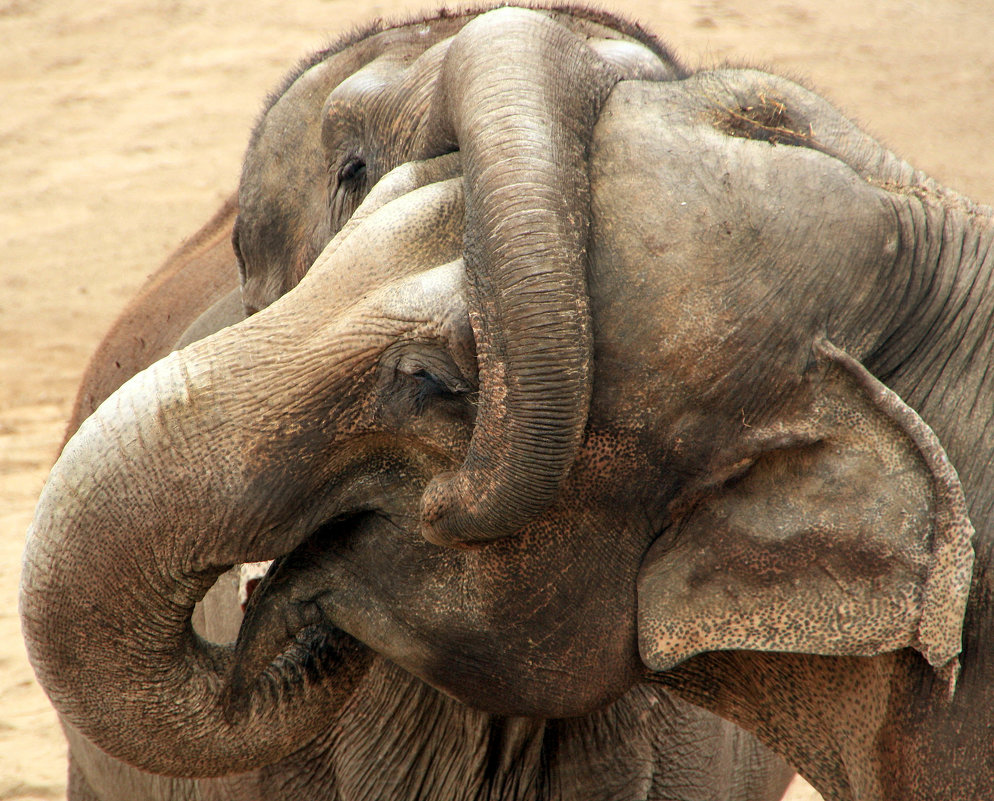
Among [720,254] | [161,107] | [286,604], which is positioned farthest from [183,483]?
[161,107]

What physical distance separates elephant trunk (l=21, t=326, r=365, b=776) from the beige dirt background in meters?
4.29

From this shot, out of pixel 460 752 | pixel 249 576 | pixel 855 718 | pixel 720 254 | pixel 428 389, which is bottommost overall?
pixel 460 752

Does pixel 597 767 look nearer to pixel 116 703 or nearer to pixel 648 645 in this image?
pixel 648 645

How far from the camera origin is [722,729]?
2.27m

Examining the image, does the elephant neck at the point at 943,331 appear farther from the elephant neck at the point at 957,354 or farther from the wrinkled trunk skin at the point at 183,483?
the wrinkled trunk skin at the point at 183,483

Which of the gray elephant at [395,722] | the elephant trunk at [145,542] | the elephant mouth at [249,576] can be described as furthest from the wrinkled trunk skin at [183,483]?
the gray elephant at [395,722]

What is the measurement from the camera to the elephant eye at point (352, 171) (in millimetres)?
1842

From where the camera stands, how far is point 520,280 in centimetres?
127

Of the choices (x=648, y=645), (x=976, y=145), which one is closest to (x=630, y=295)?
(x=648, y=645)

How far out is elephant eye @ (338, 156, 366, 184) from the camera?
1842mm

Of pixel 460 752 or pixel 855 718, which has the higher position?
pixel 855 718

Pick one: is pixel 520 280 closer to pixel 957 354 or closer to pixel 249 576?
pixel 957 354

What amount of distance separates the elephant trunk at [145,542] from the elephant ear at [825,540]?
0.47m

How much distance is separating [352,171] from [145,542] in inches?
27.5
